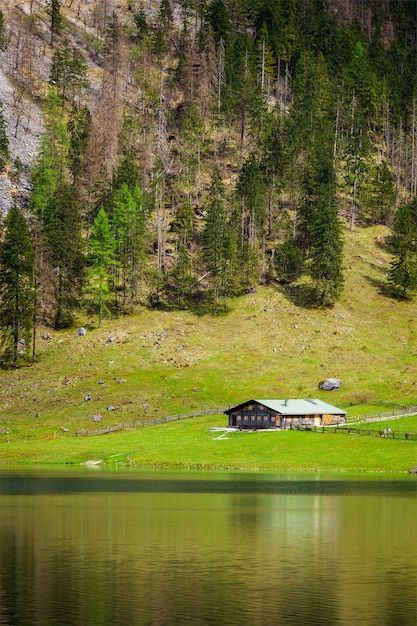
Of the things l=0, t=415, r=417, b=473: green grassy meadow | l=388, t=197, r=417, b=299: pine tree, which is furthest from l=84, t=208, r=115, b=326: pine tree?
l=388, t=197, r=417, b=299: pine tree

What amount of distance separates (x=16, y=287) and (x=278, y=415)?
146 feet

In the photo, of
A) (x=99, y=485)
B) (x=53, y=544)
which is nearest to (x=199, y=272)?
(x=99, y=485)

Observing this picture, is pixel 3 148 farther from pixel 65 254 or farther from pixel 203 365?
pixel 203 365

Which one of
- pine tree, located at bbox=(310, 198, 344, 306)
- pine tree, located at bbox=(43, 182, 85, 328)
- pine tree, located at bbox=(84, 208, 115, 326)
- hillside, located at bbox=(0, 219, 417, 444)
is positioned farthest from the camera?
pine tree, located at bbox=(310, 198, 344, 306)

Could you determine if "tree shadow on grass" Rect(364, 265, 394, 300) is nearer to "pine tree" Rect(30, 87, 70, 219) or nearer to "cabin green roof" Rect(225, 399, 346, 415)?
"cabin green roof" Rect(225, 399, 346, 415)

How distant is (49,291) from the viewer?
14062cm

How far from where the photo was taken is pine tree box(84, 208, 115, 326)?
140625mm

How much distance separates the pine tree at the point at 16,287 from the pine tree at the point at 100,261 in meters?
11.6

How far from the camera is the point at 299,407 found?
362 feet

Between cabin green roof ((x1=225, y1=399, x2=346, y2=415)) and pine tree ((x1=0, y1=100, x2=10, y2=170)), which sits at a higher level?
pine tree ((x1=0, y1=100, x2=10, y2=170))

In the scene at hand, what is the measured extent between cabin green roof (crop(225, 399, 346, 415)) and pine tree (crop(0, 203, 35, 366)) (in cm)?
3583

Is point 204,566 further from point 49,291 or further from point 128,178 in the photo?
point 128,178

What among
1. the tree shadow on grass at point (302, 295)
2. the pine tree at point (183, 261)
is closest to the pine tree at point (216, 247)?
the pine tree at point (183, 261)

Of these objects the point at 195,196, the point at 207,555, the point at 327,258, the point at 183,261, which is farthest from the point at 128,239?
the point at 207,555
